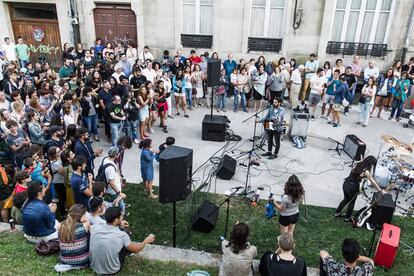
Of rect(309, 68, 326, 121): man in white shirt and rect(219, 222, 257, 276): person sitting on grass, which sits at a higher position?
rect(309, 68, 326, 121): man in white shirt

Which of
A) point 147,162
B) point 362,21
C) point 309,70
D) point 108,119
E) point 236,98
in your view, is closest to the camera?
point 147,162

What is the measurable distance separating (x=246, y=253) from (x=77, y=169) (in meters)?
3.24

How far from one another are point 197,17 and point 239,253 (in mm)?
12969

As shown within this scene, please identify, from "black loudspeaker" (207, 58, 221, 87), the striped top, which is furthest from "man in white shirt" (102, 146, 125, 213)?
"black loudspeaker" (207, 58, 221, 87)

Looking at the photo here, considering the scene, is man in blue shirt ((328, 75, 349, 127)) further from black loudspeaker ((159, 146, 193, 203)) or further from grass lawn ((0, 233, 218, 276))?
grass lawn ((0, 233, 218, 276))

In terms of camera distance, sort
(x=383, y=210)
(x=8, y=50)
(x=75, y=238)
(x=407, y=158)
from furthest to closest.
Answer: (x=8, y=50)
(x=407, y=158)
(x=383, y=210)
(x=75, y=238)

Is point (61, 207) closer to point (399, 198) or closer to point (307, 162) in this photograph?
point (307, 162)

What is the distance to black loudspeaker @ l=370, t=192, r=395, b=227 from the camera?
696 cm

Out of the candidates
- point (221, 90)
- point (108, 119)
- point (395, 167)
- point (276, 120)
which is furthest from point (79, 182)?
point (221, 90)

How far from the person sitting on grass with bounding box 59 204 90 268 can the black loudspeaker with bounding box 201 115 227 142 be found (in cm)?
629

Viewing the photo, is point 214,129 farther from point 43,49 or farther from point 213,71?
point 43,49

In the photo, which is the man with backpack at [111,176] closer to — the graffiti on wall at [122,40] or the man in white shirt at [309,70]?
the man in white shirt at [309,70]

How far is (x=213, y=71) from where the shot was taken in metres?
11.4

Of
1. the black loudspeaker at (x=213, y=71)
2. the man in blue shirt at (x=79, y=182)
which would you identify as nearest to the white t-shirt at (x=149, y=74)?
the black loudspeaker at (x=213, y=71)
